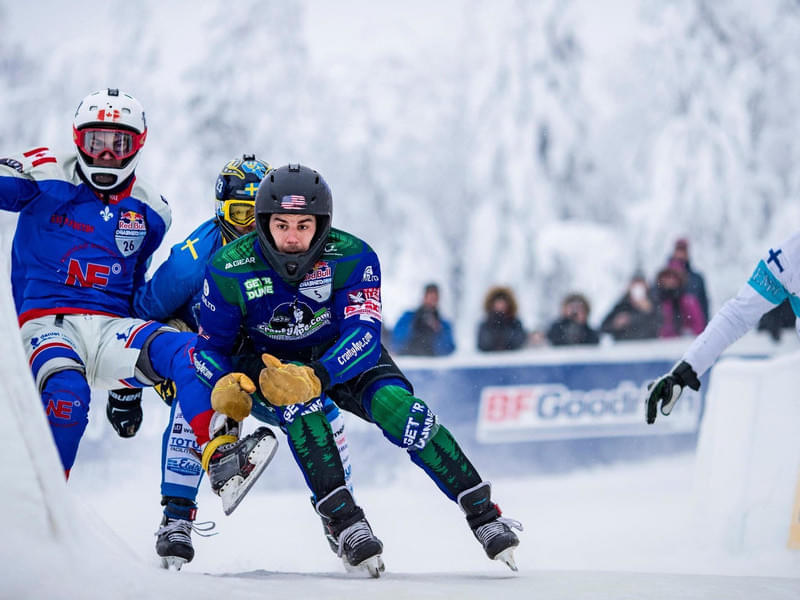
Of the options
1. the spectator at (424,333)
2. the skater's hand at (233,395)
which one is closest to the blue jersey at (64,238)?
the skater's hand at (233,395)

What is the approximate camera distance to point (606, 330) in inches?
399

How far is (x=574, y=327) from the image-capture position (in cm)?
964

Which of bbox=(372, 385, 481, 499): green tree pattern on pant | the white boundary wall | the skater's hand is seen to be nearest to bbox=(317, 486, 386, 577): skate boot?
bbox=(372, 385, 481, 499): green tree pattern on pant

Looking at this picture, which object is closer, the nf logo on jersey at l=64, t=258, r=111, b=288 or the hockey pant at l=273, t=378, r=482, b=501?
the hockey pant at l=273, t=378, r=482, b=501

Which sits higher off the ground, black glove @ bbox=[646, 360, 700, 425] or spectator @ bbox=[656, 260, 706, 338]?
black glove @ bbox=[646, 360, 700, 425]

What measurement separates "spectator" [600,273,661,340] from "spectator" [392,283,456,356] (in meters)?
1.90

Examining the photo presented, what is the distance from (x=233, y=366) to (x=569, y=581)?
1682 mm

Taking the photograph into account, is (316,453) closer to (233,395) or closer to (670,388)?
(233,395)

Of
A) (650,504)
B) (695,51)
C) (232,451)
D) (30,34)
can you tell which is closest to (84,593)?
(232,451)

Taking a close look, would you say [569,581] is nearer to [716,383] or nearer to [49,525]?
[49,525]

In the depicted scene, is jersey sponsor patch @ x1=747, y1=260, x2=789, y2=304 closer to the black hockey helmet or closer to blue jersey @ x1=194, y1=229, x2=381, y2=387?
blue jersey @ x1=194, y1=229, x2=381, y2=387

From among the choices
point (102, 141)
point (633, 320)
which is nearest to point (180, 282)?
point (102, 141)

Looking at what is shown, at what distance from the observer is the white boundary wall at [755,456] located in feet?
20.4

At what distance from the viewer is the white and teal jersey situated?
15.7 feet
